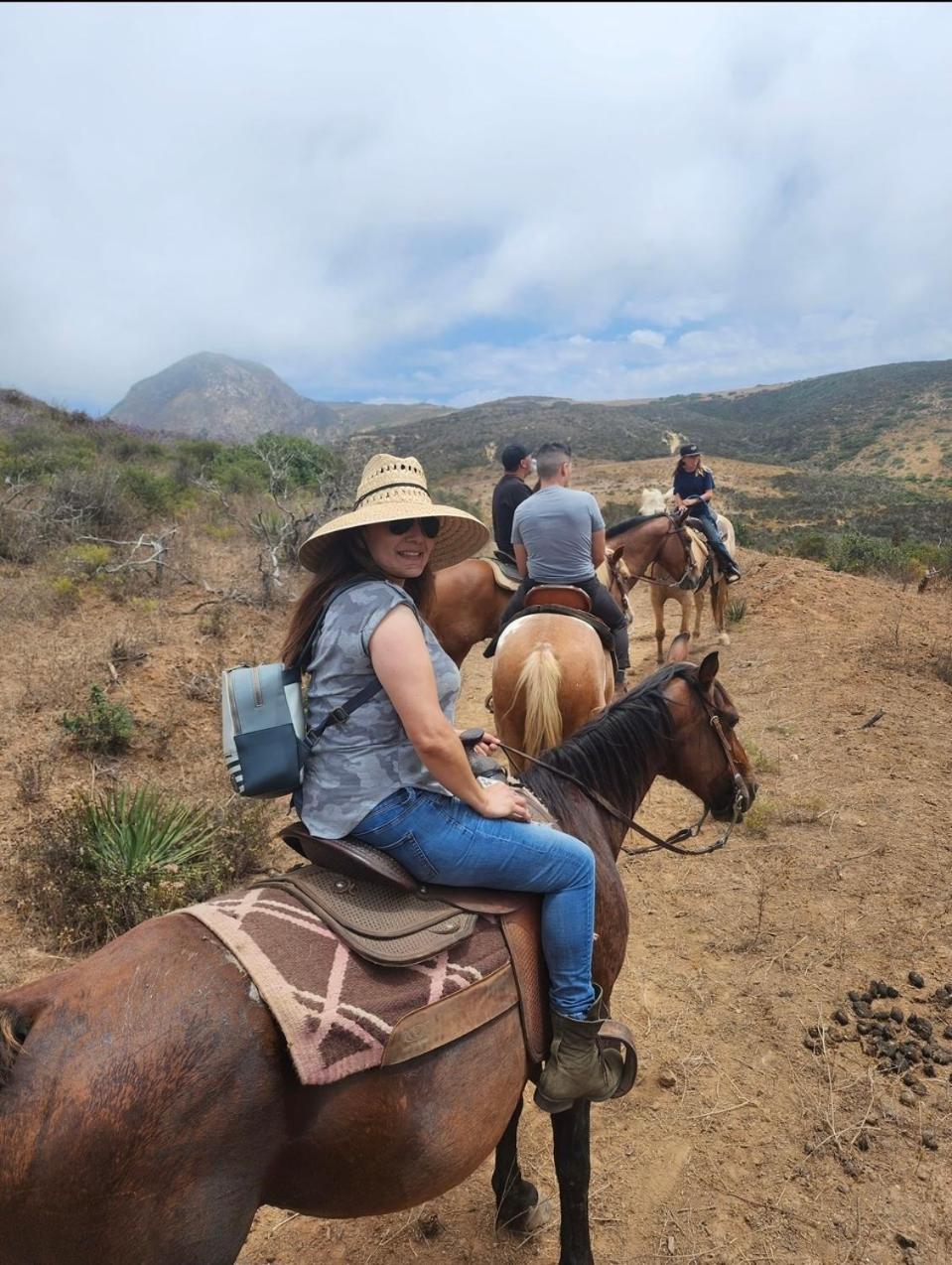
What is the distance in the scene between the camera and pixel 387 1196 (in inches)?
73.9

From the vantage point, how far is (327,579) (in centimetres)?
218

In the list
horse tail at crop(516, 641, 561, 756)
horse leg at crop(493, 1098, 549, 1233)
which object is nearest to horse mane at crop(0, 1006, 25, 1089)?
horse leg at crop(493, 1098, 549, 1233)

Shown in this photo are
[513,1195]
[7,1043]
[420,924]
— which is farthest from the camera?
[513,1195]

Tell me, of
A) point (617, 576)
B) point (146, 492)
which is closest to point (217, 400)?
point (146, 492)

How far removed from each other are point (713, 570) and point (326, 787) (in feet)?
30.2

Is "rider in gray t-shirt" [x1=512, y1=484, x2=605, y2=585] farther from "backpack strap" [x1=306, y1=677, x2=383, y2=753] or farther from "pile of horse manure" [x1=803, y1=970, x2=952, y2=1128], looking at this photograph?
"backpack strap" [x1=306, y1=677, x2=383, y2=753]

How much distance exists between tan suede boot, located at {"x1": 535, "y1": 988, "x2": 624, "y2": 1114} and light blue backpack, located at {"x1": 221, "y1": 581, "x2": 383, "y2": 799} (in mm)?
1206

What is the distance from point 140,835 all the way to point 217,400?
122m

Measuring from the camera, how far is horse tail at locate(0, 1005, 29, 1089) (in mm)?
1455

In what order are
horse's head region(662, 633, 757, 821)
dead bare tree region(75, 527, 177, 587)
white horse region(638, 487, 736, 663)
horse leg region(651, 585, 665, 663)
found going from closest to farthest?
horse's head region(662, 633, 757, 821)
dead bare tree region(75, 527, 177, 587)
white horse region(638, 487, 736, 663)
horse leg region(651, 585, 665, 663)

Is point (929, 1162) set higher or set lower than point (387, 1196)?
lower

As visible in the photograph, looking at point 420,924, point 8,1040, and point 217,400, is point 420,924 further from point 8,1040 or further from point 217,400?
point 217,400

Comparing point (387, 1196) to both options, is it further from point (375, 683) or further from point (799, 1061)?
point (799, 1061)

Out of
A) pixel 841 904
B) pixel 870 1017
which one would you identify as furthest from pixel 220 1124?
pixel 841 904
